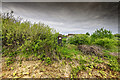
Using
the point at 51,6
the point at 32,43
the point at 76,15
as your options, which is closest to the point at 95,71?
the point at 32,43

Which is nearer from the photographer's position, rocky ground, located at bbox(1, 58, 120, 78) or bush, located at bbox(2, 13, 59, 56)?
rocky ground, located at bbox(1, 58, 120, 78)

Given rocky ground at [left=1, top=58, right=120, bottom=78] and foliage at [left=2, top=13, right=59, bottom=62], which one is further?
foliage at [left=2, top=13, right=59, bottom=62]

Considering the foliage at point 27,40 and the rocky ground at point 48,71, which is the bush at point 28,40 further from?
the rocky ground at point 48,71

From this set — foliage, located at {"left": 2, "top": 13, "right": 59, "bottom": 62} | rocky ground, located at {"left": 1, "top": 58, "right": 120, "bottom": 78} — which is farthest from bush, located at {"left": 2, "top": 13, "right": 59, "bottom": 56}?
rocky ground, located at {"left": 1, "top": 58, "right": 120, "bottom": 78}

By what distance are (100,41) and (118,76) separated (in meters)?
2.51

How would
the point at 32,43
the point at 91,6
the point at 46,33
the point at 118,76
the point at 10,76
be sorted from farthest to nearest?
1. the point at 91,6
2. the point at 46,33
3. the point at 32,43
4. the point at 118,76
5. the point at 10,76

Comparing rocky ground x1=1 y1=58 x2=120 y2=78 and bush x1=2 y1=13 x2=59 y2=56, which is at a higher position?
bush x1=2 y1=13 x2=59 y2=56

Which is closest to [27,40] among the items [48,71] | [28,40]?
[28,40]

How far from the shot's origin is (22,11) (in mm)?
3391

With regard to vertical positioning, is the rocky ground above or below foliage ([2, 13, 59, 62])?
below

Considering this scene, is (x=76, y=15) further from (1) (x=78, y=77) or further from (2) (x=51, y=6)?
(1) (x=78, y=77)

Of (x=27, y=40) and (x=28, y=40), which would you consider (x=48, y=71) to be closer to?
(x=28, y=40)

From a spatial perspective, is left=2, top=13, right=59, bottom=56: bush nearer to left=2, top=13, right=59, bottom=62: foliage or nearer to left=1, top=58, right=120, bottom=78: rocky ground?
left=2, top=13, right=59, bottom=62: foliage

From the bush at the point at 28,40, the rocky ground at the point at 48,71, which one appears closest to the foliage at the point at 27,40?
the bush at the point at 28,40
